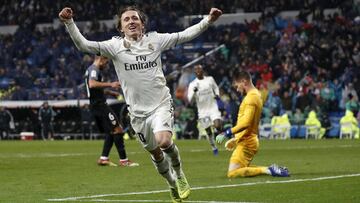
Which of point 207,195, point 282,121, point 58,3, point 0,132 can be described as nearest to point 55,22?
point 58,3

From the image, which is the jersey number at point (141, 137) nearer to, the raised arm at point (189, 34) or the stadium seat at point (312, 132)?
the raised arm at point (189, 34)

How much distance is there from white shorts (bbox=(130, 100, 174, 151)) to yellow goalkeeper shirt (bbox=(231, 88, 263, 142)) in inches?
154

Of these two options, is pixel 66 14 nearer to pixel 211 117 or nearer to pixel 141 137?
pixel 141 137

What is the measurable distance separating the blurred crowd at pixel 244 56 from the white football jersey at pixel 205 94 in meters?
11.7

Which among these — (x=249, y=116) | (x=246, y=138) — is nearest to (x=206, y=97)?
(x=246, y=138)

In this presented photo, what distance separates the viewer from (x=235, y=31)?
4531 centimetres

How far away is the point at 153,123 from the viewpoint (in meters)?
11.3

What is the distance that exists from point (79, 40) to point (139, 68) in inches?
31.8

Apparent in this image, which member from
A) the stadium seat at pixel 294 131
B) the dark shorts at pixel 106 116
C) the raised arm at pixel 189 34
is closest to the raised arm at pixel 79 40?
the raised arm at pixel 189 34

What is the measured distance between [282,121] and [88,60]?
12009 millimetres

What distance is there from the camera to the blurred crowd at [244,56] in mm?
39438

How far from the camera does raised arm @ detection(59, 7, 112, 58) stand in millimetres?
10836

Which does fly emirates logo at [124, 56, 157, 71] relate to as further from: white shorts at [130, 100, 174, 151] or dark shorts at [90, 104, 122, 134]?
dark shorts at [90, 104, 122, 134]

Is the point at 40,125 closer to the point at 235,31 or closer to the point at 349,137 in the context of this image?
the point at 235,31
